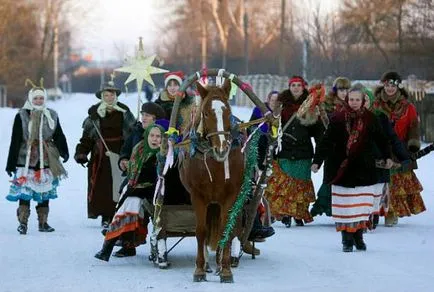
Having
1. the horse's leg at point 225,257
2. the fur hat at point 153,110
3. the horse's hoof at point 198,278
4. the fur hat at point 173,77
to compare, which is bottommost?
the horse's hoof at point 198,278

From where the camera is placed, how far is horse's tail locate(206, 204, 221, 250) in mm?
10344

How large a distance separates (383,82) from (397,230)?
6.29ft

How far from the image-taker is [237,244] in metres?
10.7

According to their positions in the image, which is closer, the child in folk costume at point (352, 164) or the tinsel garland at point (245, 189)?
the tinsel garland at point (245, 189)

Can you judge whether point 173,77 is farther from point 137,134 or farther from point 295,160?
point 295,160

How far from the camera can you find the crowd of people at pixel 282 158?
36.7 ft

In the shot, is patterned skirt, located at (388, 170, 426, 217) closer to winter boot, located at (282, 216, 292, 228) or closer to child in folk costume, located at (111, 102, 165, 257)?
winter boot, located at (282, 216, 292, 228)

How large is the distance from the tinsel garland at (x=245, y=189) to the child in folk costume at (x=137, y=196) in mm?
993

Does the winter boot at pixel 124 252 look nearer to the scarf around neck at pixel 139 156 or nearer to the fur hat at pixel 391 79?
the scarf around neck at pixel 139 156

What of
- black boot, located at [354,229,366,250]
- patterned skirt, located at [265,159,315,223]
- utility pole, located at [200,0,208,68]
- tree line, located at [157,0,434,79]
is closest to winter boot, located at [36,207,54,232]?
patterned skirt, located at [265,159,315,223]

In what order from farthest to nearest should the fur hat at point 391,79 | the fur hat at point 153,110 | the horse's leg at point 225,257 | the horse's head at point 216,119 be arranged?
the fur hat at point 391,79 < the fur hat at point 153,110 < the horse's leg at point 225,257 < the horse's head at point 216,119

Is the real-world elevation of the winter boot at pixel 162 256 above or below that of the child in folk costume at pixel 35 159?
below

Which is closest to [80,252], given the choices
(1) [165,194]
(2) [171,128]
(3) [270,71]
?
(1) [165,194]

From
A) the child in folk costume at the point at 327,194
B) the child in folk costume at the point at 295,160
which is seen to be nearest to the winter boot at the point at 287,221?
the child in folk costume at the point at 295,160
